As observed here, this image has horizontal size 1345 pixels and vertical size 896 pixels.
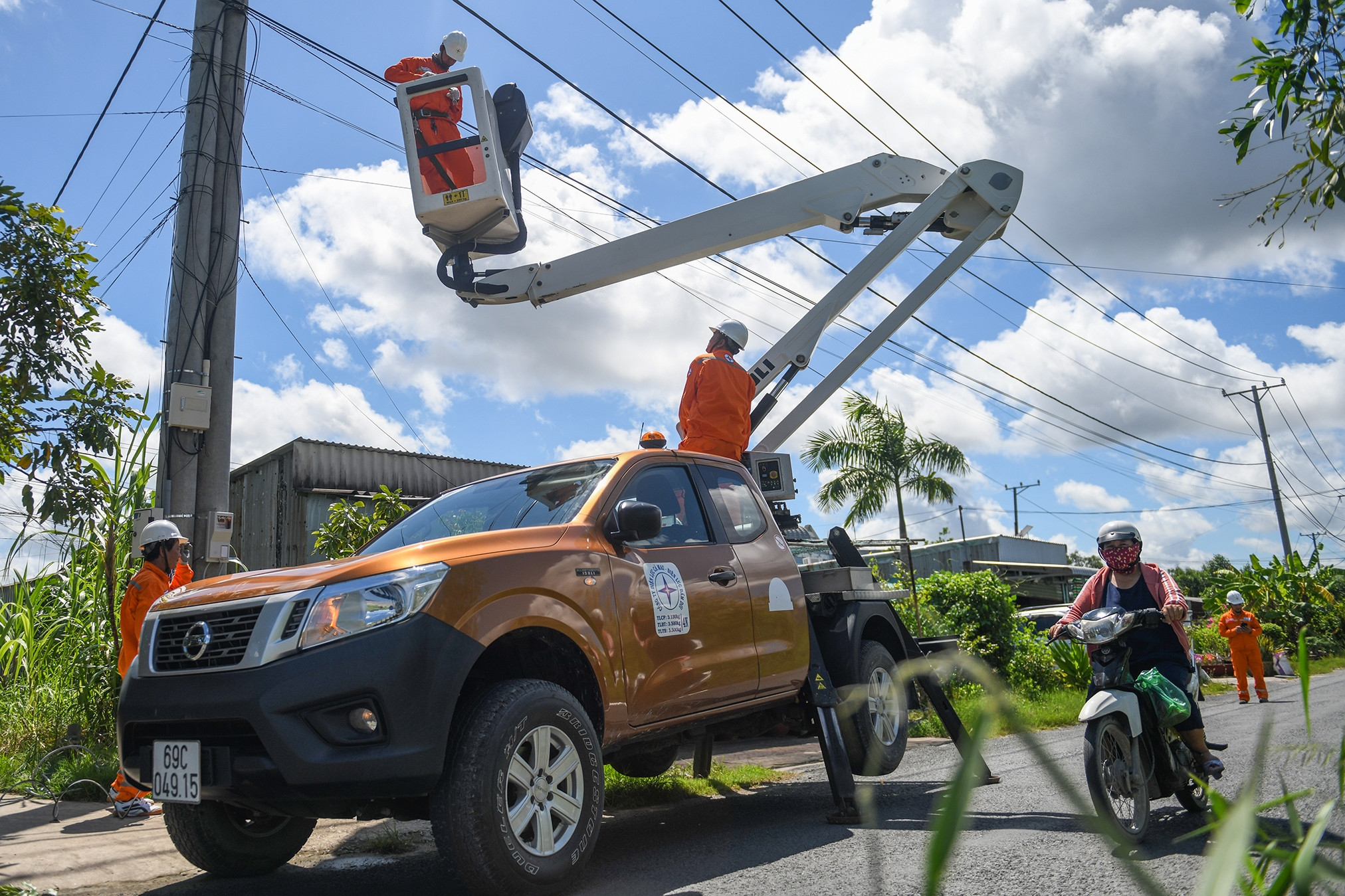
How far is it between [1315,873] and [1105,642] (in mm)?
4947

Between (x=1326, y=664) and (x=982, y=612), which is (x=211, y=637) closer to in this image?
(x=982, y=612)

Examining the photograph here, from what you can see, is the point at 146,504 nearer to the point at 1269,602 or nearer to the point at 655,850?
the point at 655,850

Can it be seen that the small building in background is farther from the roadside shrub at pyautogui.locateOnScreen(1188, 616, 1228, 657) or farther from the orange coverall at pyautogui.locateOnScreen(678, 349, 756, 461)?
the orange coverall at pyautogui.locateOnScreen(678, 349, 756, 461)

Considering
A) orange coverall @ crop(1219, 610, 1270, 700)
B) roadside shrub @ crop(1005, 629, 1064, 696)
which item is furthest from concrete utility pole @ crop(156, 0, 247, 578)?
orange coverall @ crop(1219, 610, 1270, 700)

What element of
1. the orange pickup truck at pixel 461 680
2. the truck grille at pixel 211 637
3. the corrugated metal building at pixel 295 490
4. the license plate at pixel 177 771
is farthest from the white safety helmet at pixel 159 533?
the corrugated metal building at pixel 295 490

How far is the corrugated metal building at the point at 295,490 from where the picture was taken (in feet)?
48.8

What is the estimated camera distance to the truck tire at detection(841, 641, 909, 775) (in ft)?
18.9

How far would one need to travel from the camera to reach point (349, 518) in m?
9.46

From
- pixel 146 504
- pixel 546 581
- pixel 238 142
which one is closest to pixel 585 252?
pixel 238 142

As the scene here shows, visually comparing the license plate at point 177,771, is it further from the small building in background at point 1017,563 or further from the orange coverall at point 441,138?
the small building in background at point 1017,563

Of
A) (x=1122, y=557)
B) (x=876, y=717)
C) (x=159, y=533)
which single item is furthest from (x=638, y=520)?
(x=159, y=533)

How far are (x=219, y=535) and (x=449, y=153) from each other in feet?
11.8

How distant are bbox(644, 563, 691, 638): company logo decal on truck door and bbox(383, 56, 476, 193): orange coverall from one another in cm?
453

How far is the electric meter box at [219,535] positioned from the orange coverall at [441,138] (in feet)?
10.2
